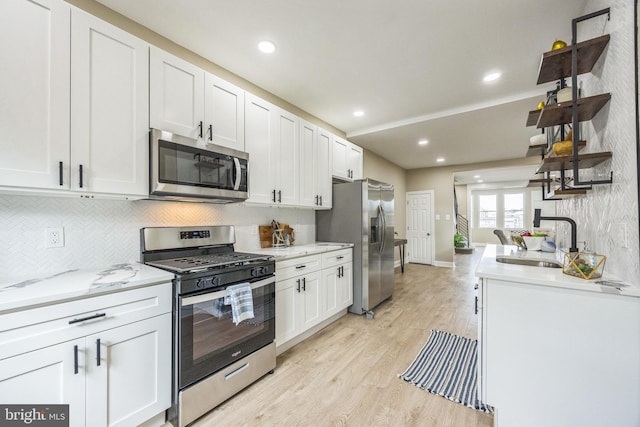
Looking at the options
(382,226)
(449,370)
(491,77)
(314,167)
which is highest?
(491,77)

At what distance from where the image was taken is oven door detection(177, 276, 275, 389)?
1.58 metres

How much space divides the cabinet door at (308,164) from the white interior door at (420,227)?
4.80 metres

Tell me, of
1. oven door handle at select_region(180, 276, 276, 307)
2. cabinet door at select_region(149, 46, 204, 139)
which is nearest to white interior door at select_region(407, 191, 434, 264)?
oven door handle at select_region(180, 276, 276, 307)

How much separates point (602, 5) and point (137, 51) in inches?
114

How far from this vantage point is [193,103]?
2.07m

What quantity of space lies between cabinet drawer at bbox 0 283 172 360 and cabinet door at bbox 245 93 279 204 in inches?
47.8

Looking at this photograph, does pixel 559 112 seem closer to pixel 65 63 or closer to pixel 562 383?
pixel 562 383

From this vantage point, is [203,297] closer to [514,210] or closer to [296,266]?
[296,266]

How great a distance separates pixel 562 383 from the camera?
132 cm

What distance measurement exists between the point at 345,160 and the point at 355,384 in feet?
9.13

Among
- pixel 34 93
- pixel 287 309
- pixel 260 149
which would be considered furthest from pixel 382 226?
pixel 34 93

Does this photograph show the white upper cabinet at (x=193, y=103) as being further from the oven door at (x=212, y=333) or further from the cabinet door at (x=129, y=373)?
the cabinet door at (x=129, y=373)

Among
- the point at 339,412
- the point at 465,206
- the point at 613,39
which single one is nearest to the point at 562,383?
the point at 339,412

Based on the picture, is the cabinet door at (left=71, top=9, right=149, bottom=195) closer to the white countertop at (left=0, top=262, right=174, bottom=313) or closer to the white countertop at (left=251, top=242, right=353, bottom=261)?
the white countertop at (left=0, top=262, right=174, bottom=313)
